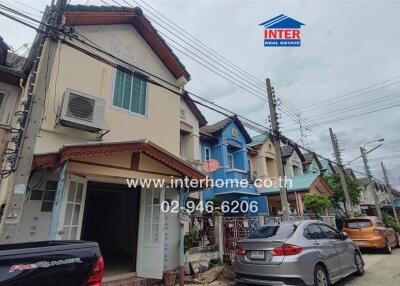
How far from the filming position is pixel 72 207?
6.32 m

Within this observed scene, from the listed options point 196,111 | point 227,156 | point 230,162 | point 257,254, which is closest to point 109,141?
point 257,254

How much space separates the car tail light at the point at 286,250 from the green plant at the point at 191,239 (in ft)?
10.5

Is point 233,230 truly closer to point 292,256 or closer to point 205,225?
point 205,225

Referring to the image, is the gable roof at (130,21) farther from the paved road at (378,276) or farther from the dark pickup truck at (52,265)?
the paved road at (378,276)

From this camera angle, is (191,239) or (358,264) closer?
(358,264)

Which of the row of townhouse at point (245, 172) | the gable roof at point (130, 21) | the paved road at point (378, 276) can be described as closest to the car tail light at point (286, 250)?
the paved road at point (378, 276)

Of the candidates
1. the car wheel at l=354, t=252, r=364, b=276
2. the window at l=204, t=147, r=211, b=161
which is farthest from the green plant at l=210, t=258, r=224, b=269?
the window at l=204, t=147, r=211, b=161

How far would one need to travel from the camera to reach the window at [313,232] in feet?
20.2

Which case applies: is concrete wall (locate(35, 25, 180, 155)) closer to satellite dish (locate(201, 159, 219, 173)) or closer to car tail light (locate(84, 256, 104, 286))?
satellite dish (locate(201, 159, 219, 173))

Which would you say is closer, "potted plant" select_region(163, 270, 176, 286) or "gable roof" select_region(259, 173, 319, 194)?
"potted plant" select_region(163, 270, 176, 286)

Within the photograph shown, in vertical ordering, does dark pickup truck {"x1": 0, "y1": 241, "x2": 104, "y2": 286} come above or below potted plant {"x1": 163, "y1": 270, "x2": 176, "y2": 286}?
above

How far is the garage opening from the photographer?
9125 mm

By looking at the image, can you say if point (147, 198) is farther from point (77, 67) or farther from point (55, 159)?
point (77, 67)

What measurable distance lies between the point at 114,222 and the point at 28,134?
7650mm
